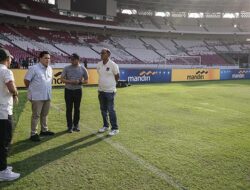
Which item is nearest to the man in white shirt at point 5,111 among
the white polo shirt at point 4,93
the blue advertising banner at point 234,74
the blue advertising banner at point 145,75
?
the white polo shirt at point 4,93

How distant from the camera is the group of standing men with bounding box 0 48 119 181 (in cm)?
479

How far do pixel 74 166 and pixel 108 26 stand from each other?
45813 millimetres

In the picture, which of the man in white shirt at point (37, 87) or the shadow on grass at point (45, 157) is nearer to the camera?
the shadow on grass at point (45, 157)

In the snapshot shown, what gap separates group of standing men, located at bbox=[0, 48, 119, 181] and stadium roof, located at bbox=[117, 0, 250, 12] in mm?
47627

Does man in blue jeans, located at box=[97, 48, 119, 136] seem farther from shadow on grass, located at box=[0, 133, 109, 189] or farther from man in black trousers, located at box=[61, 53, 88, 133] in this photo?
shadow on grass, located at box=[0, 133, 109, 189]

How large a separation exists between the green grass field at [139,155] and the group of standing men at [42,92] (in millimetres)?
342

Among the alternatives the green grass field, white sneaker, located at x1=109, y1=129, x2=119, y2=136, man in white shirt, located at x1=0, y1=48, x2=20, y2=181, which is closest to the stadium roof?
the green grass field

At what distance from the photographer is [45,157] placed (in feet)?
19.0

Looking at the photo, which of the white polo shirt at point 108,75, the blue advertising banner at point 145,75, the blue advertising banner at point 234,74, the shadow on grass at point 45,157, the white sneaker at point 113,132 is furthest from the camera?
the blue advertising banner at point 234,74

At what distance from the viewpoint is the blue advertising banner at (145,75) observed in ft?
81.3

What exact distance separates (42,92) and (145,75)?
19266 millimetres

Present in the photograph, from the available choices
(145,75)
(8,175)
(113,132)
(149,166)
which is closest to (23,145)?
(8,175)

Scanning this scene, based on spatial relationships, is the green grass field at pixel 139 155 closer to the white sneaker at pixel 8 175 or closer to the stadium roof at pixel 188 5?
the white sneaker at pixel 8 175

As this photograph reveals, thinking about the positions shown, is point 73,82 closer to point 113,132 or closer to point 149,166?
point 113,132
